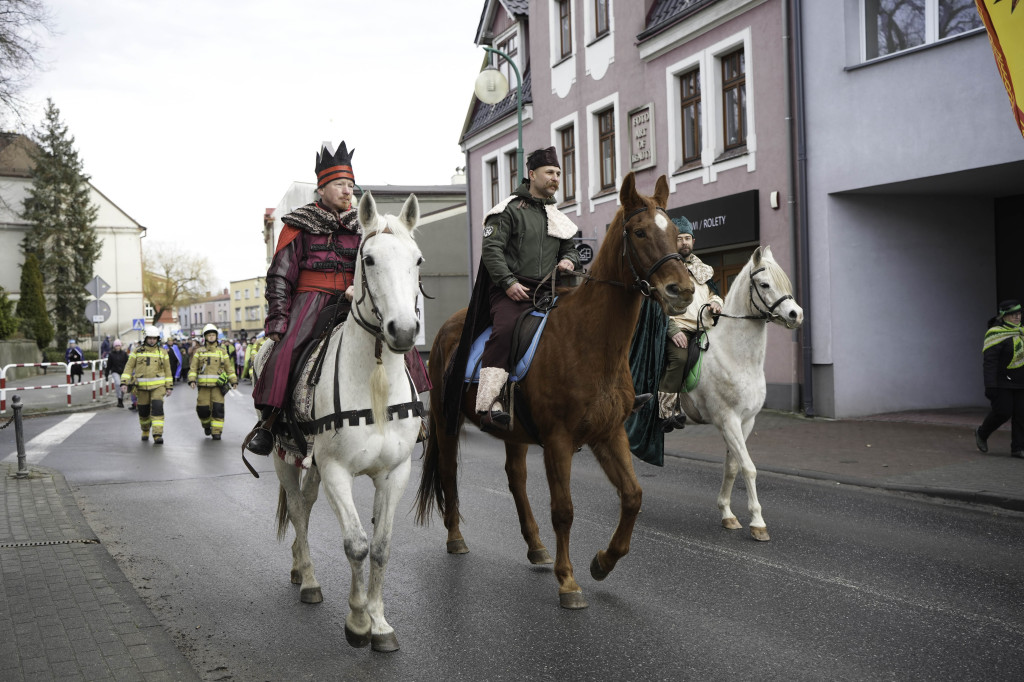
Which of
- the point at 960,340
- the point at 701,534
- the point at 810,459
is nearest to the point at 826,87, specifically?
the point at 960,340

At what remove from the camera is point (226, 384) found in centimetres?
1628

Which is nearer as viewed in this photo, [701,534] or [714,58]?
[701,534]

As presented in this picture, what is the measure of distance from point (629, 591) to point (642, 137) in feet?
55.6

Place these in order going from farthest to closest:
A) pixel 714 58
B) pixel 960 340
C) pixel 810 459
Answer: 1. pixel 714 58
2. pixel 960 340
3. pixel 810 459

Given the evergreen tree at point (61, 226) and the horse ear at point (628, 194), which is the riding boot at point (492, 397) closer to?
the horse ear at point (628, 194)

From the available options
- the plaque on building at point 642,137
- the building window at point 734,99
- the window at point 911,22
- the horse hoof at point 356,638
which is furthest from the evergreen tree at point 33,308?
the horse hoof at point 356,638

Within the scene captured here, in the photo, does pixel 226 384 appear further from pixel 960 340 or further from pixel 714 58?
pixel 960 340

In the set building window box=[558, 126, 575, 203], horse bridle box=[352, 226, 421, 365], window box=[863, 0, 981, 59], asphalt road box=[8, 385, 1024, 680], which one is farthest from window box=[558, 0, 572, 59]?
horse bridle box=[352, 226, 421, 365]

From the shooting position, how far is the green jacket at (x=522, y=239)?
6141mm

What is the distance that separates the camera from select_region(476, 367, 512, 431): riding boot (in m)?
5.77

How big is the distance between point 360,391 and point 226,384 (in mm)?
12329

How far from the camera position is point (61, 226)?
60.8 m

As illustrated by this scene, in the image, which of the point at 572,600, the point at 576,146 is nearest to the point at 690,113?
the point at 576,146

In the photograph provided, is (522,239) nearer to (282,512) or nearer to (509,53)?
(282,512)
